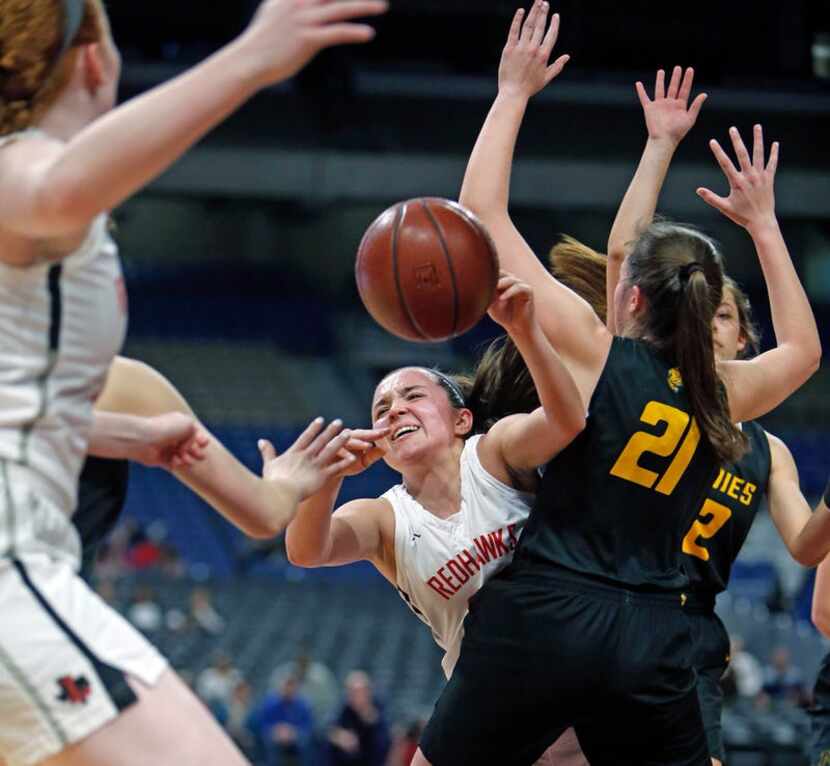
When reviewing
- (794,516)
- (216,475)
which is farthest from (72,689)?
(794,516)

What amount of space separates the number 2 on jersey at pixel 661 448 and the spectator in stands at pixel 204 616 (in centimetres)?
1188

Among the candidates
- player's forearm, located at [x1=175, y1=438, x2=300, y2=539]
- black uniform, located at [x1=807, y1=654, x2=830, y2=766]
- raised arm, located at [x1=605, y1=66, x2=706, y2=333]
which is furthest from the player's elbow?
player's forearm, located at [x1=175, y1=438, x2=300, y2=539]

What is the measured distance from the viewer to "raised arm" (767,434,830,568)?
390cm

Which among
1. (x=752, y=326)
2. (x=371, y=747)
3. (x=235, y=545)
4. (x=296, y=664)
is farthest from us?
(x=235, y=545)

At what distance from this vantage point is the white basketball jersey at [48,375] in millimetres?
2223

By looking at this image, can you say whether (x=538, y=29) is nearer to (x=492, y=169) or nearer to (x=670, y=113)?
(x=492, y=169)

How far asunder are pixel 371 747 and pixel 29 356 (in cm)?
929

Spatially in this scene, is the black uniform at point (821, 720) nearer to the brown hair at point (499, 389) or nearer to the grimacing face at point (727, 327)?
the grimacing face at point (727, 327)

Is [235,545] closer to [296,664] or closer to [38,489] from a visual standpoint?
[296,664]

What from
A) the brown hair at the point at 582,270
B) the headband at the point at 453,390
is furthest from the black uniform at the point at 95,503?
the brown hair at the point at 582,270

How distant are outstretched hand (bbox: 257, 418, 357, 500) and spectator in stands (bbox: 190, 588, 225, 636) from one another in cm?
1200

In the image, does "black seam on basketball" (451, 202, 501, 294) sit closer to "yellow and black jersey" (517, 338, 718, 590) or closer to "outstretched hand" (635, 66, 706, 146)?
"yellow and black jersey" (517, 338, 718, 590)

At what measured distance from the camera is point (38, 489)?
2.25m

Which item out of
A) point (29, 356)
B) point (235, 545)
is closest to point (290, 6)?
point (29, 356)
